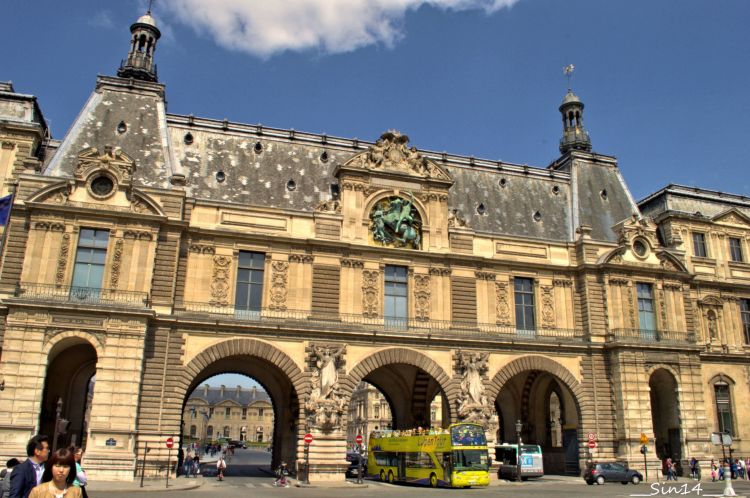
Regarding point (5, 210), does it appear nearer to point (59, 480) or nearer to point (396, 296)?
point (59, 480)

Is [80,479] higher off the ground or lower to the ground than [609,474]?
higher

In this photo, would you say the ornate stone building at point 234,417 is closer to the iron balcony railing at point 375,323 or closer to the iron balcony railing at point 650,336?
the iron balcony railing at point 375,323

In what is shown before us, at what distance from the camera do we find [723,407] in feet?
151

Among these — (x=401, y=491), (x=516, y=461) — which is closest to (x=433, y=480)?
(x=401, y=491)

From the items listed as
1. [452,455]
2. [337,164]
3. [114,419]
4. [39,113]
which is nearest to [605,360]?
[452,455]

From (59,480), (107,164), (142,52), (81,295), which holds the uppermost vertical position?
(142,52)

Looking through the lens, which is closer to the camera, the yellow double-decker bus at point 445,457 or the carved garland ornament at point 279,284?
the yellow double-decker bus at point 445,457

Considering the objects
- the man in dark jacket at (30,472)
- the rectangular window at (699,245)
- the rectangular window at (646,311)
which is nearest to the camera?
the man in dark jacket at (30,472)

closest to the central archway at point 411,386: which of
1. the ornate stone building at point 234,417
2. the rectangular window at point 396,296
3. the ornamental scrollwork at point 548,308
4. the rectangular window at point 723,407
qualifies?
the rectangular window at point 396,296

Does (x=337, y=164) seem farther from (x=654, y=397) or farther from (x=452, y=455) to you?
(x=654, y=397)

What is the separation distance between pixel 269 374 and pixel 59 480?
3529cm

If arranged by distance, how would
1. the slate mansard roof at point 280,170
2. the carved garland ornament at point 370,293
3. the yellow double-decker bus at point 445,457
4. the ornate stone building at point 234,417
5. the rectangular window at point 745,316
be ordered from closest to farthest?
the yellow double-decker bus at point 445,457
the carved garland ornament at point 370,293
the slate mansard roof at point 280,170
the rectangular window at point 745,316
the ornate stone building at point 234,417

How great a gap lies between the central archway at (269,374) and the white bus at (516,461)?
12532 millimetres

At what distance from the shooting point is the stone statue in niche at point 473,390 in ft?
123
